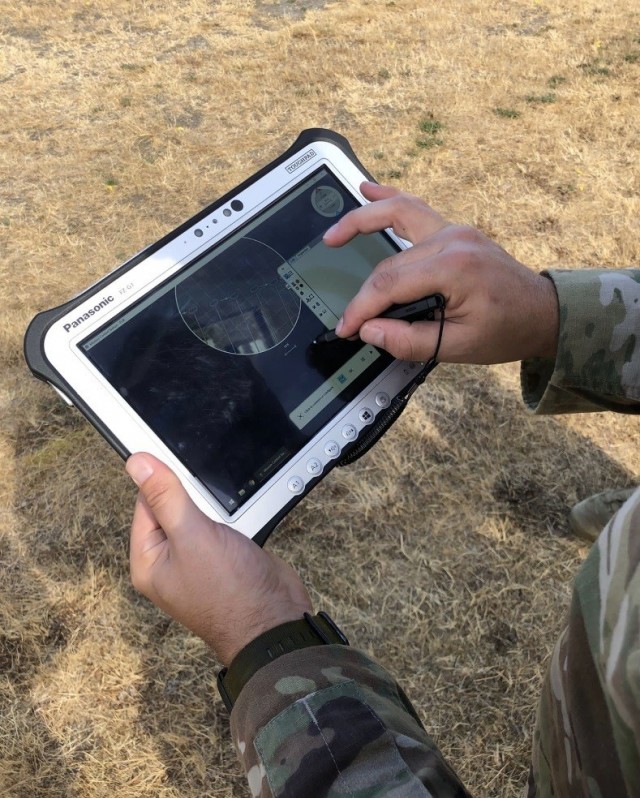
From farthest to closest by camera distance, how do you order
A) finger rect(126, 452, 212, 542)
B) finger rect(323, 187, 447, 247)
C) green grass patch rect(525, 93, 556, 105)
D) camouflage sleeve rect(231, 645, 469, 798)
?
green grass patch rect(525, 93, 556, 105), finger rect(323, 187, 447, 247), finger rect(126, 452, 212, 542), camouflage sleeve rect(231, 645, 469, 798)

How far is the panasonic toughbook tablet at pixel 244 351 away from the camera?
1179mm

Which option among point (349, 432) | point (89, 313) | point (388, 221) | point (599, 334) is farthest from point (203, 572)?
point (599, 334)

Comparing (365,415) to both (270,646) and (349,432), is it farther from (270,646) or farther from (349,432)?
(270,646)

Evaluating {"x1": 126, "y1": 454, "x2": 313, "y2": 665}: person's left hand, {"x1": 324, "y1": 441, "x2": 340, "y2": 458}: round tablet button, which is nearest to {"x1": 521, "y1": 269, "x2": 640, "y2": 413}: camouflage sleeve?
{"x1": 324, "y1": 441, "x2": 340, "y2": 458}: round tablet button

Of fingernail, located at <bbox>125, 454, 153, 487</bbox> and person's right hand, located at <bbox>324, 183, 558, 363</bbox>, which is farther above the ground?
person's right hand, located at <bbox>324, 183, 558, 363</bbox>

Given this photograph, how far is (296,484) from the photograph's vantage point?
122 cm

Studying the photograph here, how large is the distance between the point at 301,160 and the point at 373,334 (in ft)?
1.43

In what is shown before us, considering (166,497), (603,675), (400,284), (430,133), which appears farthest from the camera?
(430,133)

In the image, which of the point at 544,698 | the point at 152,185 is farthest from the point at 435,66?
the point at 544,698
